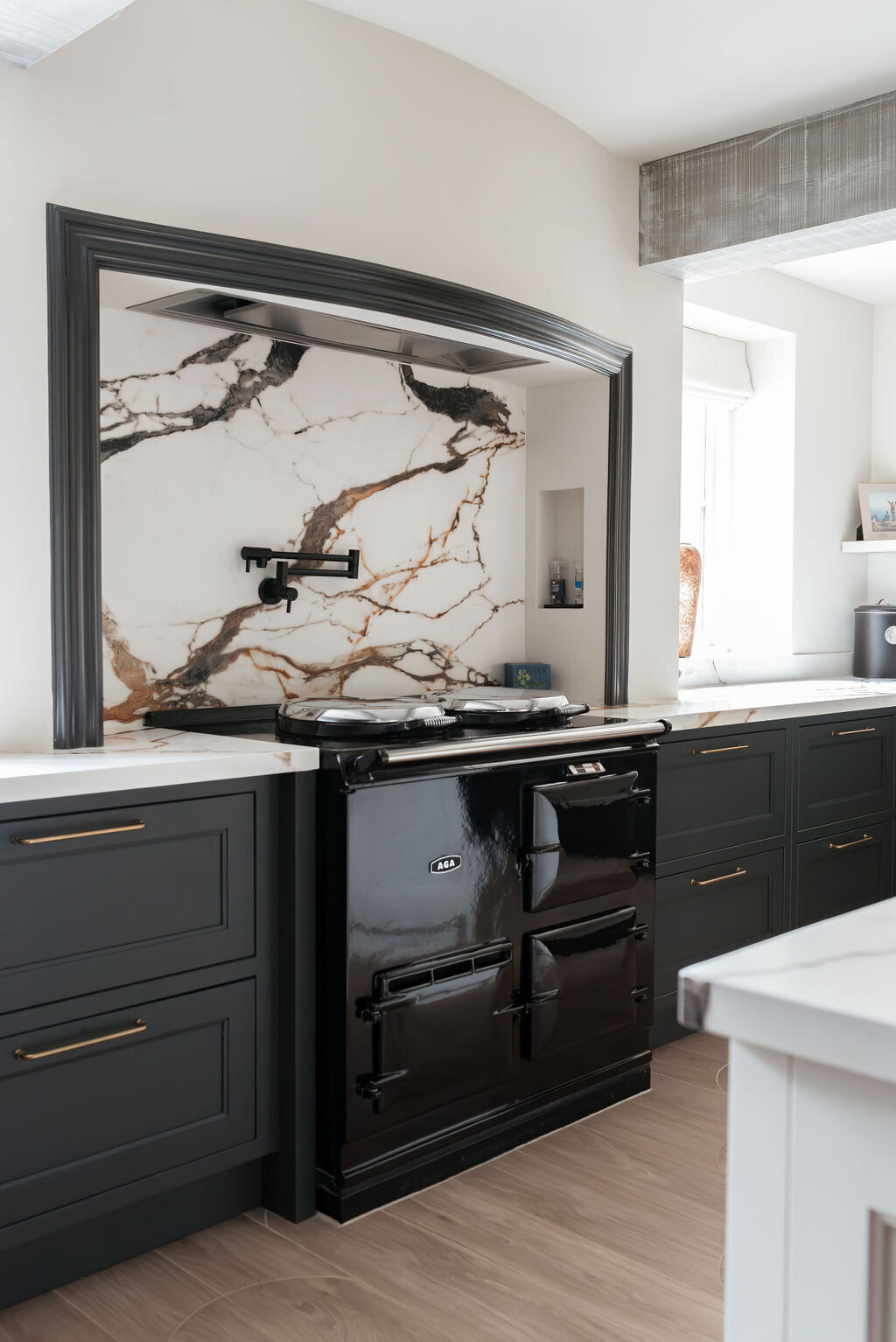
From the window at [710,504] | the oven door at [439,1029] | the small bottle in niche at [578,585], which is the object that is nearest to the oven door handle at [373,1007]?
the oven door at [439,1029]

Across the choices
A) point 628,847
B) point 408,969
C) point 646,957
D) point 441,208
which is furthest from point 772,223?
point 408,969

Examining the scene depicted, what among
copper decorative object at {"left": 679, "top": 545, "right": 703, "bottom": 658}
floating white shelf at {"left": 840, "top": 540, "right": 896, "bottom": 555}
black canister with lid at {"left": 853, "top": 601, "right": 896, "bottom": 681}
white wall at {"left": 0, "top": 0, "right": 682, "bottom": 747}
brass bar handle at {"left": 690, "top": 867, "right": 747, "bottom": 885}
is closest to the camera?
white wall at {"left": 0, "top": 0, "right": 682, "bottom": 747}

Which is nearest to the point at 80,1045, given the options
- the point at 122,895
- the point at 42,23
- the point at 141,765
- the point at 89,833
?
the point at 122,895

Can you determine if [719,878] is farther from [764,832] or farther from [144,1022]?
[144,1022]

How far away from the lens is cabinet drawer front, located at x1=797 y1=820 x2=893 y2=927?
140 inches

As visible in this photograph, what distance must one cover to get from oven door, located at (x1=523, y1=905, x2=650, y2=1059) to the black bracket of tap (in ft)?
3.28

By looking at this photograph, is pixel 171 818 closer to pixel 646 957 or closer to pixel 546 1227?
pixel 546 1227

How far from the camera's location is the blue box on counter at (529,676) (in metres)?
3.50

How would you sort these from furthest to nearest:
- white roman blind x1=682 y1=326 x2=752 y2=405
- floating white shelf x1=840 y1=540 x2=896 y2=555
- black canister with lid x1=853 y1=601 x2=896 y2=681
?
floating white shelf x1=840 y1=540 x2=896 y2=555, black canister with lid x1=853 y1=601 x2=896 y2=681, white roman blind x1=682 y1=326 x2=752 y2=405

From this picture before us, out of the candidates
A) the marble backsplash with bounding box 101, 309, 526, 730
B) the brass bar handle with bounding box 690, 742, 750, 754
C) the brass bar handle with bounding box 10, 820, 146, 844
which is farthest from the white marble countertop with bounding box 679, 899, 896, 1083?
the brass bar handle with bounding box 690, 742, 750, 754

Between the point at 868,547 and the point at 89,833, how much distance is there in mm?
3810

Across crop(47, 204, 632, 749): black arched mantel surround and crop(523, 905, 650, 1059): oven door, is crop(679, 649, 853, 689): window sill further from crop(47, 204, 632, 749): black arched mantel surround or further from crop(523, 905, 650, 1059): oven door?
crop(47, 204, 632, 749): black arched mantel surround

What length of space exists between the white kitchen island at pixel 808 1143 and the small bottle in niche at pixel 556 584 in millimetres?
2765

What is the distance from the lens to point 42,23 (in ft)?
6.23
